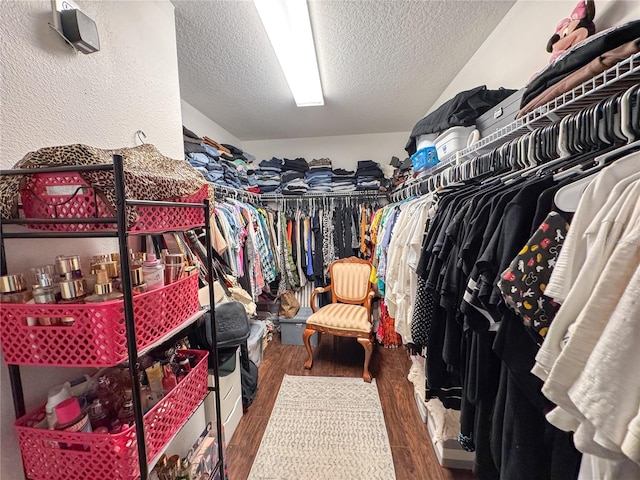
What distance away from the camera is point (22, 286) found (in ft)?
1.80

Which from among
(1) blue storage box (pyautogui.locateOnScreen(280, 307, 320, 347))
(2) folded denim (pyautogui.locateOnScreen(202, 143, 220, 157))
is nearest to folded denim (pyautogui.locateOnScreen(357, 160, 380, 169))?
(2) folded denim (pyautogui.locateOnScreen(202, 143, 220, 157))

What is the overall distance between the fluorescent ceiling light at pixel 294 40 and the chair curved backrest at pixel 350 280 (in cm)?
160

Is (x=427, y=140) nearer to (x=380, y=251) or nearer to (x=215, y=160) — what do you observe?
(x=380, y=251)

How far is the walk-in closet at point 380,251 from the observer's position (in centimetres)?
49

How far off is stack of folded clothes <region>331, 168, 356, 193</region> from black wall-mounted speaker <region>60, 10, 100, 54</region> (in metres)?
2.45

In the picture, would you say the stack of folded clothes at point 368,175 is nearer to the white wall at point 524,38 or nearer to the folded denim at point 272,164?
the folded denim at point 272,164

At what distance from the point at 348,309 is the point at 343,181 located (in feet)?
4.97

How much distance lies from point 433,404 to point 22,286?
A: 5.83 ft

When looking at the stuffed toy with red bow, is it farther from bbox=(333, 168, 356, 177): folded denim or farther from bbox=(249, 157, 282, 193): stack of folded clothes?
bbox=(249, 157, 282, 193): stack of folded clothes

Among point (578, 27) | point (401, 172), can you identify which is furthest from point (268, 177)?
point (578, 27)

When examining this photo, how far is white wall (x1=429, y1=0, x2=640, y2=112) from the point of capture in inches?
35.5

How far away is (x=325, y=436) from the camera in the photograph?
1.54 meters

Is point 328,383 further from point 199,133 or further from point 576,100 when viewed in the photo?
point 199,133

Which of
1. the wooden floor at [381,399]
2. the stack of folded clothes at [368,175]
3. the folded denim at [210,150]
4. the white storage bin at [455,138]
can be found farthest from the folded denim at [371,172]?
the wooden floor at [381,399]
